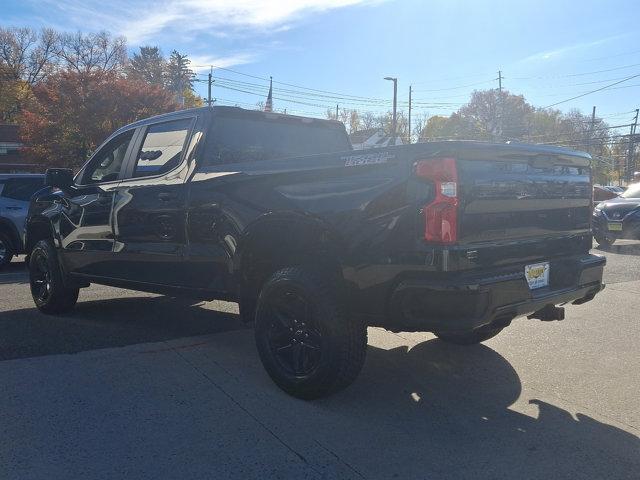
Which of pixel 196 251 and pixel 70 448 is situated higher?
pixel 196 251

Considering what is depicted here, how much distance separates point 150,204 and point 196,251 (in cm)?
71

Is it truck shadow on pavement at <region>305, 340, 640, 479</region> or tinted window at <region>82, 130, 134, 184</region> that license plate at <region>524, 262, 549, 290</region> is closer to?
truck shadow on pavement at <region>305, 340, 640, 479</region>

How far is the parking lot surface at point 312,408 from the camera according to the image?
2.91m

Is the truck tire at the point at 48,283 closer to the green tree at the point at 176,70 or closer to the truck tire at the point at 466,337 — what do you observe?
the truck tire at the point at 466,337

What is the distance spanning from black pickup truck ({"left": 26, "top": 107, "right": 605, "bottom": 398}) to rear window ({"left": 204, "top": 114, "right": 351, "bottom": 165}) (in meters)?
0.02

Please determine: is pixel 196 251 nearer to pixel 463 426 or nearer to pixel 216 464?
pixel 216 464

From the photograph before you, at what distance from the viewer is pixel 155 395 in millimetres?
3801

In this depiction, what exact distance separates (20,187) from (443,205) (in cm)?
967

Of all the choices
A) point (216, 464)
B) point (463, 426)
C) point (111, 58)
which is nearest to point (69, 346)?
point (216, 464)

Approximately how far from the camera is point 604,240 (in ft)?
42.0

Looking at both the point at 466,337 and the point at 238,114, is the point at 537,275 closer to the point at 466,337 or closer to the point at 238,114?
the point at 466,337

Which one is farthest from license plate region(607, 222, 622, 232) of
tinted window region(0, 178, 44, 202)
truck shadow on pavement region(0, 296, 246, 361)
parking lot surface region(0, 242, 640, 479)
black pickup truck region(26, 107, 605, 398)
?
tinted window region(0, 178, 44, 202)

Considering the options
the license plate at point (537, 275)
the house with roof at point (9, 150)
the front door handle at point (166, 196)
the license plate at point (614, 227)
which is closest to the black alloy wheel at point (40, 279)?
the front door handle at point (166, 196)

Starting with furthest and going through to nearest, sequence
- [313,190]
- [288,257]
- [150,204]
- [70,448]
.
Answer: [150,204], [288,257], [313,190], [70,448]
